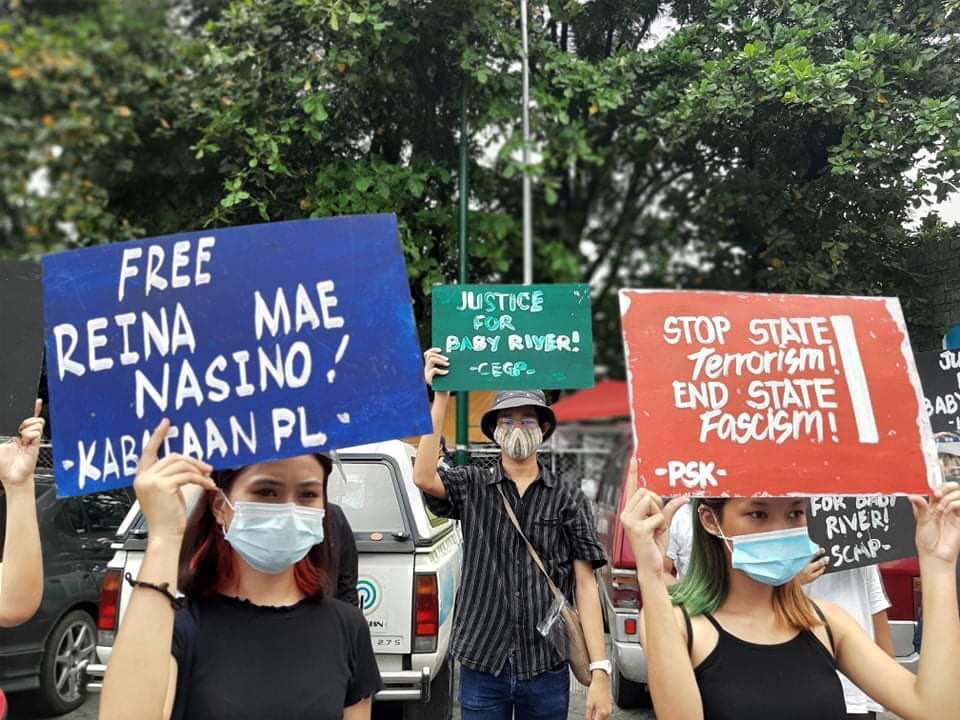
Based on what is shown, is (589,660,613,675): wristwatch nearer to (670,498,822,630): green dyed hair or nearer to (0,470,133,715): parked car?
(670,498,822,630): green dyed hair

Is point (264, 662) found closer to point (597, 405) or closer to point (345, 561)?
point (345, 561)

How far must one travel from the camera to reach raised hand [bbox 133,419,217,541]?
2.00 m

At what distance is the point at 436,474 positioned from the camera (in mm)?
3777

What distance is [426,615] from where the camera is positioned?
5.05 m

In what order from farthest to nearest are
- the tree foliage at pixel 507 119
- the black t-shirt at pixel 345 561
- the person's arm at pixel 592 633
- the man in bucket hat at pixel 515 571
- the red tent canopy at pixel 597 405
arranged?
the red tent canopy at pixel 597 405 → the tree foliage at pixel 507 119 → the black t-shirt at pixel 345 561 → the man in bucket hat at pixel 515 571 → the person's arm at pixel 592 633

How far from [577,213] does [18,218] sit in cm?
892

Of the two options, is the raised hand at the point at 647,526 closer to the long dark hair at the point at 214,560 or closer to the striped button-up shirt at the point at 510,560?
the long dark hair at the point at 214,560

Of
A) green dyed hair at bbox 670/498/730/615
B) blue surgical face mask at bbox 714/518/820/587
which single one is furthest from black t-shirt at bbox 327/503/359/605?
blue surgical face mask at bbox 714/518/820/587

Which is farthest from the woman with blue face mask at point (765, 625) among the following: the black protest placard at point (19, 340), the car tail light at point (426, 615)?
the car tail light at point (426, 615)

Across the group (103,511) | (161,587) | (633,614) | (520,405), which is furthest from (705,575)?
(103,511)

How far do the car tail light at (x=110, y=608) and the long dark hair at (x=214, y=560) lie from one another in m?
3.05

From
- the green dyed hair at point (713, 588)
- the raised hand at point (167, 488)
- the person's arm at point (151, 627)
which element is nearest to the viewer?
the person's arm at point (151, 627)

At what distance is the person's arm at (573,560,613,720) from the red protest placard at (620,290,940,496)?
1504 millimetres

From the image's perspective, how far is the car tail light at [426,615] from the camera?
16.5 feet
